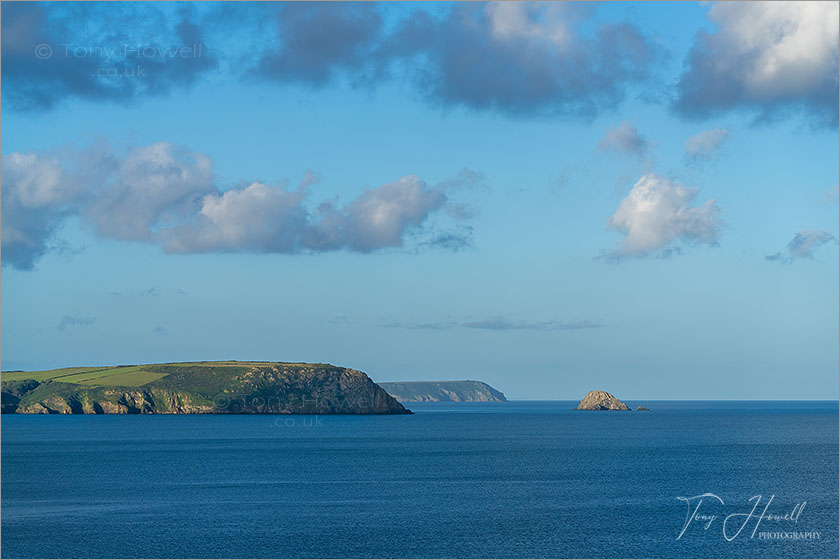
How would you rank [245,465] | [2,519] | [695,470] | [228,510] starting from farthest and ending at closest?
[245,465]
[695,470]
[228,510]
[2,519]

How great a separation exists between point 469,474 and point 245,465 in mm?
45703

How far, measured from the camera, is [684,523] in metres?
103

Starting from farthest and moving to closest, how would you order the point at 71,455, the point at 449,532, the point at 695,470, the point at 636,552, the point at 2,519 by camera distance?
the point at 71,455
the point at 695,470
the point at 2,519
the point at 449,532
the point at 636,552

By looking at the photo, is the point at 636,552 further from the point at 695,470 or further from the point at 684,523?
the point at 695,470

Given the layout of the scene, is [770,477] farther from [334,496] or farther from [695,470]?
[334,496]

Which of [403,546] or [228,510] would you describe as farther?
[228,510]

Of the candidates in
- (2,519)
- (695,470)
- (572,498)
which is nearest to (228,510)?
(2,519)

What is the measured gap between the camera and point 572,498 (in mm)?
121438

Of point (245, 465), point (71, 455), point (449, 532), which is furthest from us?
point (71, 455)

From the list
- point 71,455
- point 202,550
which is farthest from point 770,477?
point 71,455

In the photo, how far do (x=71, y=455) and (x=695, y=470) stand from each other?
422 feet
